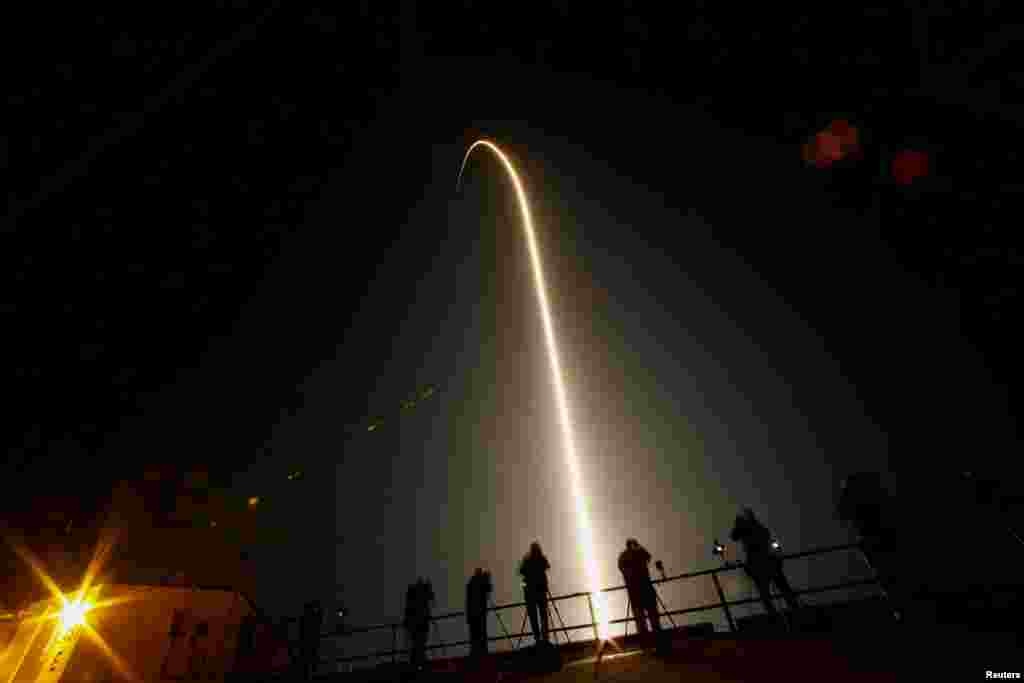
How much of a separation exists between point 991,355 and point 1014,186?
57.9 ft

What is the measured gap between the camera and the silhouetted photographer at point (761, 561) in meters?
8.32

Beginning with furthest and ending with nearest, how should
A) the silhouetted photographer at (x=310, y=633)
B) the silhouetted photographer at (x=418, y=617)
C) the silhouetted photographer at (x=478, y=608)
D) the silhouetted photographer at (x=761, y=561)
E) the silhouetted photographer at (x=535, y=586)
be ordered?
the silhouetted photographer at (x=310, y=633)
the silhouetted photographer at (x=418, y=617)
the silhouetted photographer at (x=478, y=608)
the silhouetted photographer at (x=535, y=586)
the silhouetted photographer at (x=761, y=561)

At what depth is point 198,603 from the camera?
637 inches

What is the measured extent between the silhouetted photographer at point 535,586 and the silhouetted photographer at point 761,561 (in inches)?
157

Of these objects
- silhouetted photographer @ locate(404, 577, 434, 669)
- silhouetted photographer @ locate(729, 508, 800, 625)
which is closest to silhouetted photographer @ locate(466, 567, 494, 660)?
silhouetted photographer @ locate(404, 577, 434, 669)

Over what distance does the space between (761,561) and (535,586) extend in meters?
4.58

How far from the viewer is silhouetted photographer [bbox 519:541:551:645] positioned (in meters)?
8.74

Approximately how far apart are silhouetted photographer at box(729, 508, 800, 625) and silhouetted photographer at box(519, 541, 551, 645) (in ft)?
13.1

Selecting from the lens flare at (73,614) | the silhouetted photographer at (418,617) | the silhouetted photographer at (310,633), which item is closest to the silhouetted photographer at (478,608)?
the silhouetted photographer at (418,617)

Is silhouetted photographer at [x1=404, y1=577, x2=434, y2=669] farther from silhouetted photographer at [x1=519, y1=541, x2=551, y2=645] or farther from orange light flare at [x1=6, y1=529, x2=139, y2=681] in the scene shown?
orange light flare at [x1=6, y1=529, x2=139, y2=681]

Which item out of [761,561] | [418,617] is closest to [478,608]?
[418,617]

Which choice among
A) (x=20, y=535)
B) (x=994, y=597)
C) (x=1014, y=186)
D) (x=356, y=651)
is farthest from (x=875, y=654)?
(x=356, y=651)

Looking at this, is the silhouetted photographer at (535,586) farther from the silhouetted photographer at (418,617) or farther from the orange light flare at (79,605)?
the orange light flare at (79,605)

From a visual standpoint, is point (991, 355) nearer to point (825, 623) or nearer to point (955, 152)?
point (955, 152)
